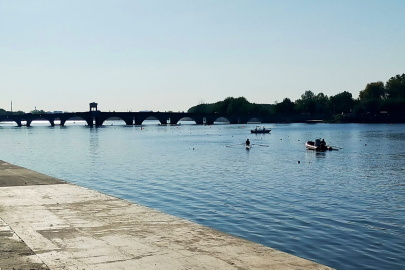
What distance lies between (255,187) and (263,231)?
16.9 metres

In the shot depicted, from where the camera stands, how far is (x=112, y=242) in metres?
15.9

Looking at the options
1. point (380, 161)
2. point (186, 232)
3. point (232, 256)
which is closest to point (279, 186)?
point (186, 232)

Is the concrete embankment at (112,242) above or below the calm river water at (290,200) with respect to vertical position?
above

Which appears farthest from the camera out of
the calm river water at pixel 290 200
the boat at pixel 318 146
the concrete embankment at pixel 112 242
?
the boat at pixel 318 146

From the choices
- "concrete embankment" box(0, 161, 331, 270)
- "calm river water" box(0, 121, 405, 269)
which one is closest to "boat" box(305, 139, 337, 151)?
"calm river water" box(0, 121, 405, 269)

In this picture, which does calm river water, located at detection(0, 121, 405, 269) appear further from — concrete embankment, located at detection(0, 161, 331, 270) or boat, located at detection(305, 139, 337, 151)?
boat, located at detection(305, 139, 337, 151)

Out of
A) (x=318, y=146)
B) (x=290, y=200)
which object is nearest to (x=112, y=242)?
(x=290, y=200)

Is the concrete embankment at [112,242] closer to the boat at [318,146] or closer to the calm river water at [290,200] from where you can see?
the calm river water at [290,200]

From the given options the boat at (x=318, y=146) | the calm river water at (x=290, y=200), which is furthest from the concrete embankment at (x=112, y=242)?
the boat at (x=318, y=146)

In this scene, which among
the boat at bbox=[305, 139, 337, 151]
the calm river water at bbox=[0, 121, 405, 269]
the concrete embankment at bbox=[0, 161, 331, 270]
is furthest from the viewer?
the boat at bbox=[305, 139, 337, 151]

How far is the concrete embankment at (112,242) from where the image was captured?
13555 mm

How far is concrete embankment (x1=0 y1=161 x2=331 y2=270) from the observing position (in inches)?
534

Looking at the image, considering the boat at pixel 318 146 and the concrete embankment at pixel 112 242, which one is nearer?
the concrete embankment at pixel 112 242

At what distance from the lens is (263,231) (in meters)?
23.2
